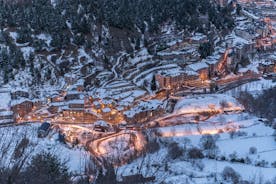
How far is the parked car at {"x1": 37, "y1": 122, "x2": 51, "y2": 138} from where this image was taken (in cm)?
1056

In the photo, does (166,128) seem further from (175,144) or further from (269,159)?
(269,159)

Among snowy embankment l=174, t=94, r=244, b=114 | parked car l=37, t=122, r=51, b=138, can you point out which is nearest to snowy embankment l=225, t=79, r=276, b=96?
snowy embankment l=174, t=94, r=244, b=114

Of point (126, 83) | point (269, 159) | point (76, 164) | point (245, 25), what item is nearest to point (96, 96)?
point (126, 83)

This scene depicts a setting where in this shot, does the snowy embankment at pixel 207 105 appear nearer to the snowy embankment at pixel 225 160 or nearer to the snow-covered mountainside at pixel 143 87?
the snow-covered mountainside at pixel 143 87

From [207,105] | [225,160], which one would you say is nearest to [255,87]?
[207,105]

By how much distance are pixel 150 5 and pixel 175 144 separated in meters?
9.00

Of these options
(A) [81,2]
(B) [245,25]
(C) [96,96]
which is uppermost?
(A) [81,2]

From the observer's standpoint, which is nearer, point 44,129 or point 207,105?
point 44,129

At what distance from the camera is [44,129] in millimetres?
10867

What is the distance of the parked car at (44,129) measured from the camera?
1056cm

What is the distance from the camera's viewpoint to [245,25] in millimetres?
19625

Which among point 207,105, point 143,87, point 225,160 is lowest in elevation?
point 225,160

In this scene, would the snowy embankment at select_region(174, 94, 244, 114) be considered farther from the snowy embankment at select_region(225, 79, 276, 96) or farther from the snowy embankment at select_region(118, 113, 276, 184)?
the snowy embankment at select_region(225, 79, 276, 96)

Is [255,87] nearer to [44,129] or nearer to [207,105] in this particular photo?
[207,105]
